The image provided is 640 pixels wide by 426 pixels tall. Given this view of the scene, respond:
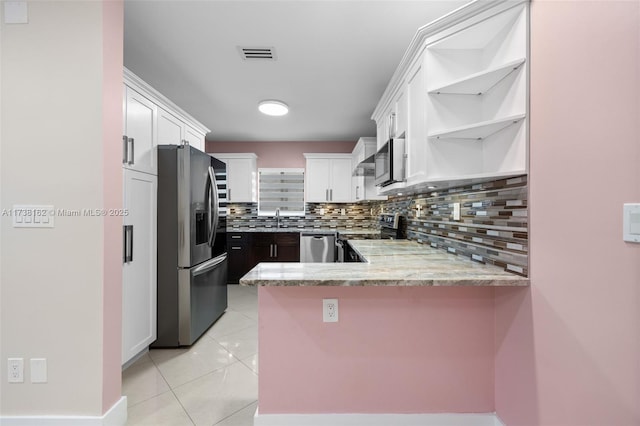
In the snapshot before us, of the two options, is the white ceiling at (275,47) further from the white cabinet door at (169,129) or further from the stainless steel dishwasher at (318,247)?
the stainless steel dishwasher at (318,247)

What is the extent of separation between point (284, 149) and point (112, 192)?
405 cm

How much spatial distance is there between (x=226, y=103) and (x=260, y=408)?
10.7 ft

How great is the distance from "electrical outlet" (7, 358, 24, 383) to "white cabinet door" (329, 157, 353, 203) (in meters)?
4.27

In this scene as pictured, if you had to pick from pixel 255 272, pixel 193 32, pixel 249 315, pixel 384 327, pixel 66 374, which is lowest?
pixel 249 315

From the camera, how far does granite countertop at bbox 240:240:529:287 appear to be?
1.29m

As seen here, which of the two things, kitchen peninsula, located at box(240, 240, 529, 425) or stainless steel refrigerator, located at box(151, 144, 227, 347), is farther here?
stainless steel refrigerator, located at box(151, 144, 227, 347)

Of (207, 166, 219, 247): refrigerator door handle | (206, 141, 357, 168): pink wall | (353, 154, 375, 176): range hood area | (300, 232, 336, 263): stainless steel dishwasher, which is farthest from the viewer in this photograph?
(206, 141, 357, 168): pink wall

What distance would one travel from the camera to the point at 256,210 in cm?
548

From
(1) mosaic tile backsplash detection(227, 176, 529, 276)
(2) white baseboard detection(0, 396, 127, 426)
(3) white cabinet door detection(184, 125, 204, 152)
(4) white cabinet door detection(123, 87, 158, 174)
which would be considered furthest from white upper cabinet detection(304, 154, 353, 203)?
(2) white baseboard detection(0, 396, 127, 426)

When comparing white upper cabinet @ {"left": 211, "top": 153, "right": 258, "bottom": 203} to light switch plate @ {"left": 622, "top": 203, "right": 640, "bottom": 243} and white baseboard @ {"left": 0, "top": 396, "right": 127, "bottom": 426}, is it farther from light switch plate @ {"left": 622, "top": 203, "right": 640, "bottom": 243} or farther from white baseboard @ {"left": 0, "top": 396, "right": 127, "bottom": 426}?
light switch plate @ {"left": 622, "top": 203, "right": 640, "bottom": 243}

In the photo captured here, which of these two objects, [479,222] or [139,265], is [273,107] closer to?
[139,265]

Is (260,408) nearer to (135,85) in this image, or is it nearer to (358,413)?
(358,413)

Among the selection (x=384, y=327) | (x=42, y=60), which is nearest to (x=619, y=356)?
(x=384, y=327)

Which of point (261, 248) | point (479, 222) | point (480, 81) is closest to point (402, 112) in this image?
point (480, 81)
